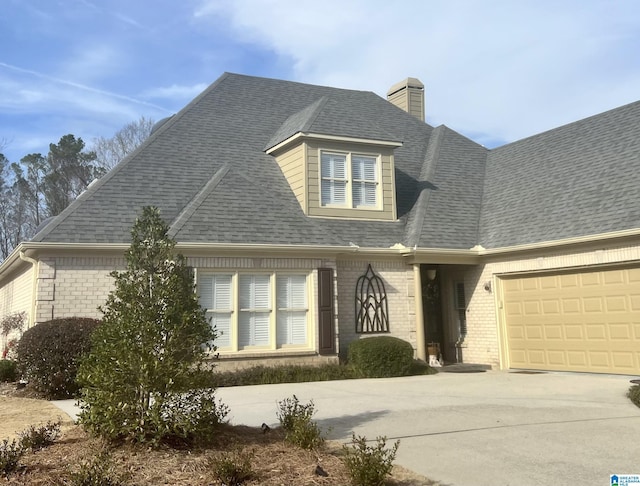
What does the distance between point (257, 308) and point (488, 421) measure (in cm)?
672

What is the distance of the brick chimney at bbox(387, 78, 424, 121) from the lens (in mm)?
22234

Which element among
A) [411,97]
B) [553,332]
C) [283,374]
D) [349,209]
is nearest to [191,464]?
[283,374]

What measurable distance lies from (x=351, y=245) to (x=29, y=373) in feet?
24.3

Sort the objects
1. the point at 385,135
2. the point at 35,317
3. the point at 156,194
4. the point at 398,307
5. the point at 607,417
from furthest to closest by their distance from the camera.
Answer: the point at 385,135 → the point at 398,307 → the point at 156,194 → the point at 35,317 → the point at 607,417

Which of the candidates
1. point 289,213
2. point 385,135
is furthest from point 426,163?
point 289,213

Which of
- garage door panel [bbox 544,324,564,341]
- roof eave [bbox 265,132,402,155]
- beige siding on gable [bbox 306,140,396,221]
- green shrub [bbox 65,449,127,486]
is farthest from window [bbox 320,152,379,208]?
green shrub [bbox 65,449,127,486]

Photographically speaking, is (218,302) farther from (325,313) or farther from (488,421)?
(488,421)

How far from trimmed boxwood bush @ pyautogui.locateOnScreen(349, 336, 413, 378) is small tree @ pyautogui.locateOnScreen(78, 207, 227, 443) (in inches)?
277

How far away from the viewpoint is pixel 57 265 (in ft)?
40.0

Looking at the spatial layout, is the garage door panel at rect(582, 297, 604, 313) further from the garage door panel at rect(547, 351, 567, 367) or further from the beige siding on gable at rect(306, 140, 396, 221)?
the beige siding on gable at rect(306, 140, 396, 221)

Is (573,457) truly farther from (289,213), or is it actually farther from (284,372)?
(289,213)

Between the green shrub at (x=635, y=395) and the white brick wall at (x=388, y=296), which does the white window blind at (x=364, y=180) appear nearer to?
the white brick wall at (x=388, y=296)

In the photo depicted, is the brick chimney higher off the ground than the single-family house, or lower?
higher

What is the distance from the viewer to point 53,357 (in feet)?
33.4
